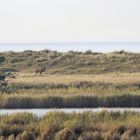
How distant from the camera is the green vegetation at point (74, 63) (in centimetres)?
5656

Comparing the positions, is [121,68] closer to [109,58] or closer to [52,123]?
[109,58]

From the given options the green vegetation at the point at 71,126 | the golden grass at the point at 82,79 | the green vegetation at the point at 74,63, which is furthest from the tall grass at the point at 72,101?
the green vegetation at the point at 74,63

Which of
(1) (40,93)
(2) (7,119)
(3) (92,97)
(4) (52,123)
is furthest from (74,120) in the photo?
(1) (40,93)

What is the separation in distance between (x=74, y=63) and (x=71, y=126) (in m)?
39.8

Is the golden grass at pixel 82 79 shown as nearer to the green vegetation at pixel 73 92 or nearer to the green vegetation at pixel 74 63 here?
the green vegetation at pixel 73 92

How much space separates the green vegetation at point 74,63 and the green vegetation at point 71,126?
33051mm

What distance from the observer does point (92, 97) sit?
99.6ft

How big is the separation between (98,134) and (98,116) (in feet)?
8.89

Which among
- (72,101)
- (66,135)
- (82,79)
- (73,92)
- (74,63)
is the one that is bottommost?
(74,63)

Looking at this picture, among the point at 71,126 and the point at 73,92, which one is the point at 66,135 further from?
the point at 73,92

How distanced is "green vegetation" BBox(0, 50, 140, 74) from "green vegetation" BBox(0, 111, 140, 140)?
33051mm

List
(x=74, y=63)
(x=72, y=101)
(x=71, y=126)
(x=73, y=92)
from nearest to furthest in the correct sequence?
(x=71, y=126) < (x=72, y=101) < (x=73, y=92) < (x=74, y=63)

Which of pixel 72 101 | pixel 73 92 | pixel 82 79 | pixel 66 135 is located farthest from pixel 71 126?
pixel 82 79

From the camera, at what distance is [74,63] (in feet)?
196
